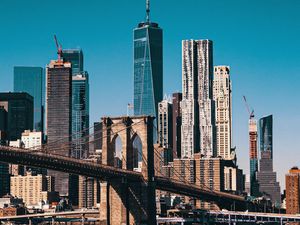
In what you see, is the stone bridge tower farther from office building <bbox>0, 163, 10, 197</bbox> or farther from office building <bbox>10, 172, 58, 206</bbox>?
office building <bbox>0, 163, 10, 197</bbox>

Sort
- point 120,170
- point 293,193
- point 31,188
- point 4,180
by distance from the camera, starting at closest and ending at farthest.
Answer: point 120,170 < point 293,193 < point 31,188 < point 4,180

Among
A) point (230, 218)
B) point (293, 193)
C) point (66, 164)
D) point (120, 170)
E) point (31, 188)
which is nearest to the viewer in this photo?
point (66, 164)

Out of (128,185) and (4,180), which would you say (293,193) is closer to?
(4,180)

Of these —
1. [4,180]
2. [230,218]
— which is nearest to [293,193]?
[230,218]

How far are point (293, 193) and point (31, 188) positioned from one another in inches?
2383

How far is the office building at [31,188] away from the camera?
18312cm

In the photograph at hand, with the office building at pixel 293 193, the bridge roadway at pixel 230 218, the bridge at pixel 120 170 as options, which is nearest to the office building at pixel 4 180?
the office building at pixel 293 193

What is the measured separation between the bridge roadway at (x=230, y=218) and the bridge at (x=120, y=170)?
27926 mm

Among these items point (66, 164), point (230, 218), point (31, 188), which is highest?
point (31, 188)

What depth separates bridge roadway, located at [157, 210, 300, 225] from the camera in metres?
124

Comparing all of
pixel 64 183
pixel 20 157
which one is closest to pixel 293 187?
pixel 64 183

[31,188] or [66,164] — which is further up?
[31,188]

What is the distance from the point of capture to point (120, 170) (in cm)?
8644

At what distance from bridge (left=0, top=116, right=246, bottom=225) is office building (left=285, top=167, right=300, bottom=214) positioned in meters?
59.2
